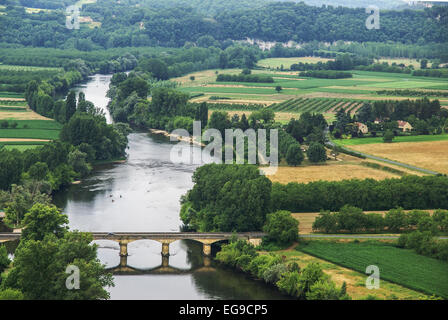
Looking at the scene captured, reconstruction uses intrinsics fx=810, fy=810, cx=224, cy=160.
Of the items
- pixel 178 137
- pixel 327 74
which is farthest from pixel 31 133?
pixel 327 74

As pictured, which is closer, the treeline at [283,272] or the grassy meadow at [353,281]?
the treeline at [283,272]

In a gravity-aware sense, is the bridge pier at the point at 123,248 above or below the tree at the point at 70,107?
below

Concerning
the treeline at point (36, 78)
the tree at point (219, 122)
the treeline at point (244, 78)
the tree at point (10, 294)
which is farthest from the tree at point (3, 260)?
the treeline at point (244, 78)

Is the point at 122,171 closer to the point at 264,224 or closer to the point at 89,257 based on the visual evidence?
the point at 264,224

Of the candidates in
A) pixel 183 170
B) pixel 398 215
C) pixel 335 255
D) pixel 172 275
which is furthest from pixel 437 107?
pixel 172 275

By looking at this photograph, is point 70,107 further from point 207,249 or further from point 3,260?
point 3,260

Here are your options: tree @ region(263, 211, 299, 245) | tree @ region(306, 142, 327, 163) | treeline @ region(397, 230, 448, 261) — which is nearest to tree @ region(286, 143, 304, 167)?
tree @ region(306, 142, 327, 163)

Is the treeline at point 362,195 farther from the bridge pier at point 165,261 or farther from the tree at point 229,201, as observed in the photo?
the bridge pier at point 165,261
